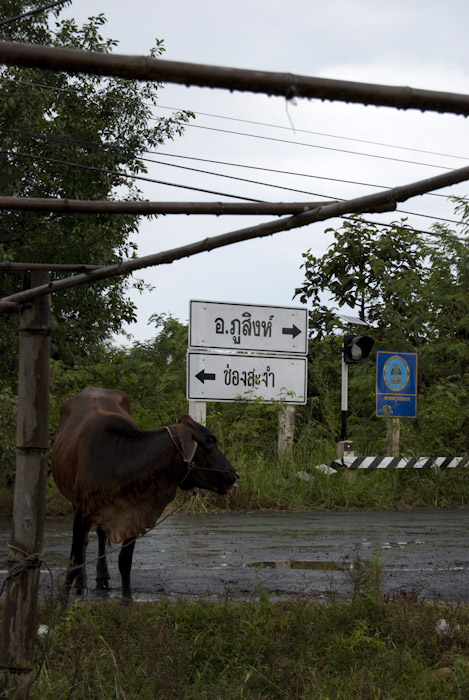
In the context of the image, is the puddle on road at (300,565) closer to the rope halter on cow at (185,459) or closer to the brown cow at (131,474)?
the brown cow at (131,474)

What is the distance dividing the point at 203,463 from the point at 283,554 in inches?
141

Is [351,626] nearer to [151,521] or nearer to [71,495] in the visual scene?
[151,521]

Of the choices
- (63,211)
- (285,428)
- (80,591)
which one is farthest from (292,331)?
(63,211)

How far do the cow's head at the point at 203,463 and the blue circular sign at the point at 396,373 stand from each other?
12436 millimetres

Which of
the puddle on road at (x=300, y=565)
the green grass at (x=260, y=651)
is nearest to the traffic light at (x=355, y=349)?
the puddle on road at (x=300, y=565)

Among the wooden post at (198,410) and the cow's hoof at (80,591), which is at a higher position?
the wooden post at (198,410)

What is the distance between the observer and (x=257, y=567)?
30.8ft

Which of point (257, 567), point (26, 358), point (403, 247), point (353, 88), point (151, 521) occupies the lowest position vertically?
point (257, 567)

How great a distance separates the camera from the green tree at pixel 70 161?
65.8ft

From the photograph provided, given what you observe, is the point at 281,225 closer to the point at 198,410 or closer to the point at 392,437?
the point at 198,410

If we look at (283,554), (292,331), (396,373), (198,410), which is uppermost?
(292,331)

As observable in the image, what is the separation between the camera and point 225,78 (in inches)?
106

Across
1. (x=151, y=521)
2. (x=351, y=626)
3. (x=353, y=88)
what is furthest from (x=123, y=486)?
(x=353, y=88)

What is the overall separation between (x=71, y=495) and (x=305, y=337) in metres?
10.5
